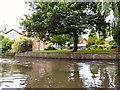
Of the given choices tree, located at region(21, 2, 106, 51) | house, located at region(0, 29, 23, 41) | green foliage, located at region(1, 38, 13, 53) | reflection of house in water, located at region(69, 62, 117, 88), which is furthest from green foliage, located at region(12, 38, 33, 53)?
reflection of house in water, located at region(69, 62, 117, 88)

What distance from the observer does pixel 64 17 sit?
→ 14.0 meters

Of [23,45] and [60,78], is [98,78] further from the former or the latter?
[23,45]

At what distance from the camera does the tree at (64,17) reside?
14.0m

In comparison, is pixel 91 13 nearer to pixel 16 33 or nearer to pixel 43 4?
pixel 43 4

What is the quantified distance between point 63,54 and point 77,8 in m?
3.40

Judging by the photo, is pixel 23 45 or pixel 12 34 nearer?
pixel 23 45

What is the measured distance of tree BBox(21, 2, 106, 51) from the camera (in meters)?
14.0

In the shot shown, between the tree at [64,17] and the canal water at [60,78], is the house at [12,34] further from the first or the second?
the canal water at [60,78]

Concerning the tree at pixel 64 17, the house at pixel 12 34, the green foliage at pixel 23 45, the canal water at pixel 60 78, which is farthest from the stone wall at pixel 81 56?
the house at pixel 12 34

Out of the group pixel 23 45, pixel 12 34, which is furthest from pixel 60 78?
pixel 12 34

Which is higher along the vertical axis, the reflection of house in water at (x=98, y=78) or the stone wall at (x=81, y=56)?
the stone wall at (x=81, y=56)

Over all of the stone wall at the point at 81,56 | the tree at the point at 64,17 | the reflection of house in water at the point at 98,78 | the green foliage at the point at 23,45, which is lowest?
the reflection of house in water at the point at 98,78

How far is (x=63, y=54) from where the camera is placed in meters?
16.1

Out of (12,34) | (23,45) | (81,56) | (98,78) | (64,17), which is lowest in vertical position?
(98,78)
